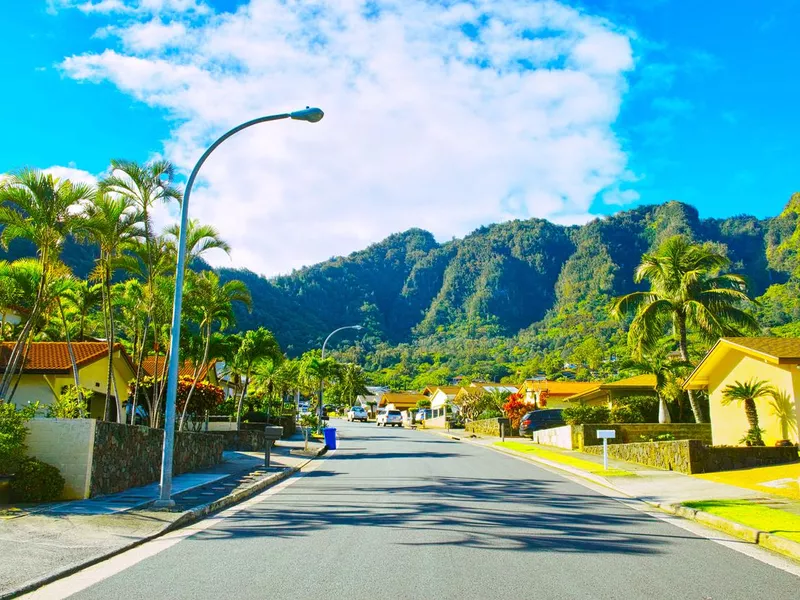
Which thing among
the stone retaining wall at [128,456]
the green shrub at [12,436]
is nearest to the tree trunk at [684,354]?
the stone retaining wall at [128,456]

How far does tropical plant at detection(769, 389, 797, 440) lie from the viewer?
19.8 m

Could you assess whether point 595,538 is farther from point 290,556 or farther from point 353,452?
point 353,452

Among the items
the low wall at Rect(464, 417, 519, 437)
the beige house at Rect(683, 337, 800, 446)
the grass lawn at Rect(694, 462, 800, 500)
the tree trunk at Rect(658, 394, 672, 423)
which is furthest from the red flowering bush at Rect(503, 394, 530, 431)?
the grass lawn at Rect(694, 462, 800, 500)

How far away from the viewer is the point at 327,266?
194 meters

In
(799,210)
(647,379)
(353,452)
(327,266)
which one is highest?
(327,266)

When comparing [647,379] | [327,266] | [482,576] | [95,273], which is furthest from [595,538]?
[327,266]

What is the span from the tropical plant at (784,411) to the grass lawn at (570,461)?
493 centimetres

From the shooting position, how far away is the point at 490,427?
4684cm

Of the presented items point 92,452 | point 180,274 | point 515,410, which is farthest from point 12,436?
point 515,410

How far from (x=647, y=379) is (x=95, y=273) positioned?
30.4 meters

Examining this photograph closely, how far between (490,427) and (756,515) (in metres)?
36.0

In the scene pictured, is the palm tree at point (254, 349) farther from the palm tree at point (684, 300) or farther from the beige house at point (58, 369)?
the palm tree at point (684, 300)

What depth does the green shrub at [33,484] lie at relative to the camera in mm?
11586

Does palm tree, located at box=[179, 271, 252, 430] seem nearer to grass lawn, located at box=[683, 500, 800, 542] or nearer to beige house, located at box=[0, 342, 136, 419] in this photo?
beige house, located at box=[0, 342, 136, 419]
